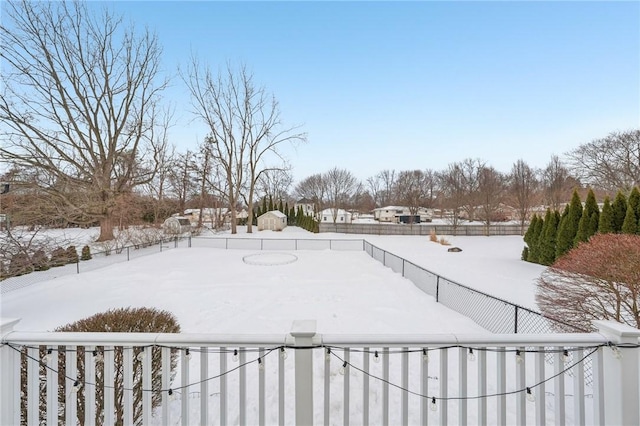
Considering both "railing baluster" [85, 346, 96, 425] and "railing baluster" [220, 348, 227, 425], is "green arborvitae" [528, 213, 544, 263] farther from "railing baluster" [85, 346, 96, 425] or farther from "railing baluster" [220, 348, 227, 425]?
"railing baluster" [85, 346, 96, 425]

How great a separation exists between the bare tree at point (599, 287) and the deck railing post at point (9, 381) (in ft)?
19.7

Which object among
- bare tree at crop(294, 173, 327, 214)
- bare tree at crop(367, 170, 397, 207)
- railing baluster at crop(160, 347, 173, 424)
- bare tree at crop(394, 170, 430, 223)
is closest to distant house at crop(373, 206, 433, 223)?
bare tree at crop(394, 170, 430, 223)

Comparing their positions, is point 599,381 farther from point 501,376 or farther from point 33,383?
point 33,383

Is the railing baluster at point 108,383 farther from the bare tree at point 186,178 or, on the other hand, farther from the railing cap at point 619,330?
the bare tree at point 186,178

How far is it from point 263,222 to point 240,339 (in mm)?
26852

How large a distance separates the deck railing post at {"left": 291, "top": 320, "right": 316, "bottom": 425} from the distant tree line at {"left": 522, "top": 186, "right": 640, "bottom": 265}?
10.5 metres

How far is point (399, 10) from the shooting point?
29.0ft

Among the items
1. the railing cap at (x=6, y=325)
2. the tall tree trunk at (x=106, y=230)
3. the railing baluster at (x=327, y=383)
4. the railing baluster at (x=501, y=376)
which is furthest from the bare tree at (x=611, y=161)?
the tall tree trunk at (x=106, y=230)

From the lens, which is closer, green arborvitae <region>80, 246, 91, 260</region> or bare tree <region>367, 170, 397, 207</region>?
green arborvitae <region>80, 246, 91, 260</region>

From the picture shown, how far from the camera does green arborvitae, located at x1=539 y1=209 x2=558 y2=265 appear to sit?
1097 centimetres

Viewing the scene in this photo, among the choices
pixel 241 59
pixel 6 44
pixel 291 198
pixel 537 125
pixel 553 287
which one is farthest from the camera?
pixel 291 198

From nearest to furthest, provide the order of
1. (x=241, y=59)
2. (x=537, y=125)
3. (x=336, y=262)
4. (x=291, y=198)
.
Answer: (x=336, y=262)
(x=537, y=125)
(x=241, y=59)
(x=291, y=198)

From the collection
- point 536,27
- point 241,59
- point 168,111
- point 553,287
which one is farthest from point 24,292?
point 241,59

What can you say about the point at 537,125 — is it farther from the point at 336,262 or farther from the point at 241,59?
the point at 241,59
